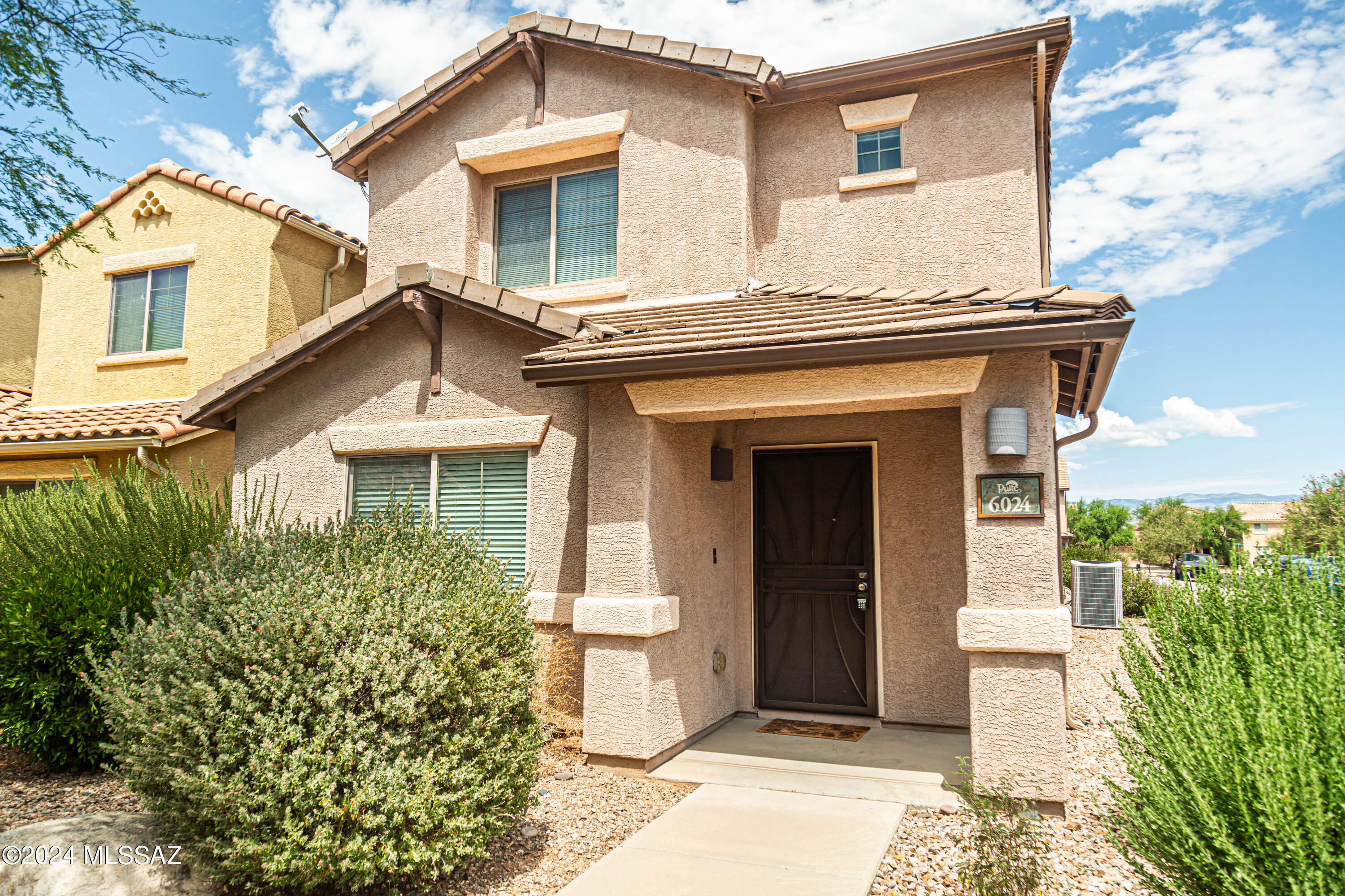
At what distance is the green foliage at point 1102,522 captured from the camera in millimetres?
61688

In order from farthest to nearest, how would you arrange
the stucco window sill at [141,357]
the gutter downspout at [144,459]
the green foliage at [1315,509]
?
the green foliage at [1315,509]
the stucco window sill at [141,357]
the gutter downspout at [144,459]

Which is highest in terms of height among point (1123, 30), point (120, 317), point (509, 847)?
point (1123, 30)

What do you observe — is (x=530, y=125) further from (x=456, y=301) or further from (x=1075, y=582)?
(x=1075, y=582)

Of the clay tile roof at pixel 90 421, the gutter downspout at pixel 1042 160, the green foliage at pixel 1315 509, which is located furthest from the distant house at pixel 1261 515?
the clay tile roof at pixel 90 421

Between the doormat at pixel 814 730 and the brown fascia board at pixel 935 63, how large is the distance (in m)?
6.64

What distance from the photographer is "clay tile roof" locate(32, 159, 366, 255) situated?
11719 millimetres

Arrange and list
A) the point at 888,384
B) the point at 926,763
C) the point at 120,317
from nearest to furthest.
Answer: the point at 888,384 → the point at 926,763 → the point at 120,317

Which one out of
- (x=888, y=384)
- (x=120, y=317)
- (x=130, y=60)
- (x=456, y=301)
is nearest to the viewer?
(x=888, y=384)

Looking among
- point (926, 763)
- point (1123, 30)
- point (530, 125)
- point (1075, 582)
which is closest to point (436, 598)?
point (926, 763)

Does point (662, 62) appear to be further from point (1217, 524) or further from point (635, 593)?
point (1217, 524)

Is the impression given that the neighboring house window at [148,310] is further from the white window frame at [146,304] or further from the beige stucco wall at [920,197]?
the beige stucco wall at [920,197]

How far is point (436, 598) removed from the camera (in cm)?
482

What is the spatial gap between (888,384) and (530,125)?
237 inches

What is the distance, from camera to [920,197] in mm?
8148
